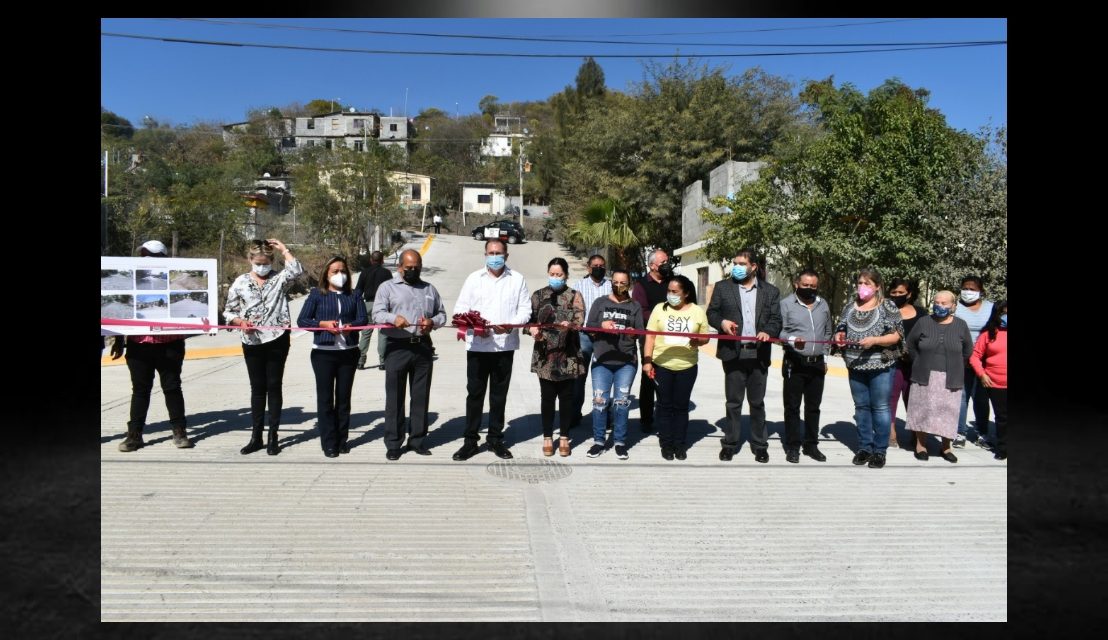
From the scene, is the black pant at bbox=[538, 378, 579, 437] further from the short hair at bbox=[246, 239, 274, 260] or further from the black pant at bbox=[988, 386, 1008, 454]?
the black pant at bbox=[988, 386, 1008, 454]

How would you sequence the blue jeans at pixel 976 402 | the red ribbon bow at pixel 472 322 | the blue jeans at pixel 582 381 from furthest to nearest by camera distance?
the blue jeans at pixel 582 381, the blue jeans at pixel 976 402, the red ribbon bow at pixel 472 322

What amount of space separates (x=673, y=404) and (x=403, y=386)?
2.38 metres

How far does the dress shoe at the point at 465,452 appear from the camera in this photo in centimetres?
602

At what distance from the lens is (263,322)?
20.0ft

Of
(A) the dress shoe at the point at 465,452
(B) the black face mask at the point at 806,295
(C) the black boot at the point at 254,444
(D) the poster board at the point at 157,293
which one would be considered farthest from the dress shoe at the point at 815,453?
(D) the poster board at the point at 157,293

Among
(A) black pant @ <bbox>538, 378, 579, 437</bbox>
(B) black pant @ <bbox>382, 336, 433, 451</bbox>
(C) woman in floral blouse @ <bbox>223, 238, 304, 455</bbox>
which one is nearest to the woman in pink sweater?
(A) black pant @ <bbox>538, 378, 579, 437</bbox>

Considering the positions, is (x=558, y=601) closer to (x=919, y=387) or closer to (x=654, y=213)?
(x=919, y=387)

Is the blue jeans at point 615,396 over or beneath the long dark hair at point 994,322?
beneath

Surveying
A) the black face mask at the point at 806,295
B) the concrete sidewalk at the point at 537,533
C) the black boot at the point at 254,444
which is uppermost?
the black face mask at the point at 806,295

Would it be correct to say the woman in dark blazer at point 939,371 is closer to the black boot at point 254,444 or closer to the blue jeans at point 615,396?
the blue jeans at point 615,396

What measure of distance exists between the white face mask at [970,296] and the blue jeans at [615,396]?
3.48 metres

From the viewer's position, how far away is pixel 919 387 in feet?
20.9

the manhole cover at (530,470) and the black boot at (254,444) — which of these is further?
the black boot at (254,444)

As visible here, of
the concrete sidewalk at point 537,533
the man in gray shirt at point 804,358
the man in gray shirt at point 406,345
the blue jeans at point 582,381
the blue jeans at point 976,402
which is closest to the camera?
the concrete sidewalk at point 537,533
